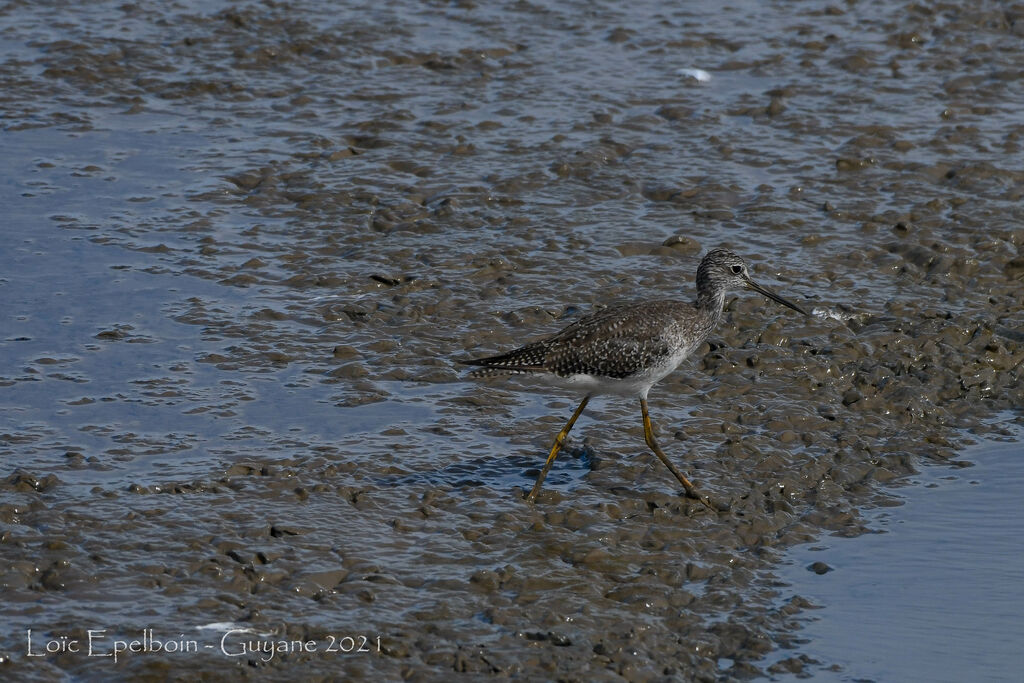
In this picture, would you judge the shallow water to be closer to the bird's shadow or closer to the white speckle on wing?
the bird's shadow

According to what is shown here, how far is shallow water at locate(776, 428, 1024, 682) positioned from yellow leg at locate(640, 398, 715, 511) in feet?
2.45

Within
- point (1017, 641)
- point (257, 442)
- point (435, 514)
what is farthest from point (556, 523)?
point (1017, 641)

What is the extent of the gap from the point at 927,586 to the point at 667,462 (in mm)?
1832

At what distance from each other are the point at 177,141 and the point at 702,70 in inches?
245

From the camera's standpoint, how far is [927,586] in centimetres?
869

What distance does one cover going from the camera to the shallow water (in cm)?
793

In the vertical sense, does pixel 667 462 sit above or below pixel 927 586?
above

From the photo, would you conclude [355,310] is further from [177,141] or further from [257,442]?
[177,141]

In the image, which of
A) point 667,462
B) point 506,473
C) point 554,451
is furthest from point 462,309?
point 667,462

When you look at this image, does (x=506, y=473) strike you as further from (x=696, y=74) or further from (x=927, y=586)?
(x=696, y=74)

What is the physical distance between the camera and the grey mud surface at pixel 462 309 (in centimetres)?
808

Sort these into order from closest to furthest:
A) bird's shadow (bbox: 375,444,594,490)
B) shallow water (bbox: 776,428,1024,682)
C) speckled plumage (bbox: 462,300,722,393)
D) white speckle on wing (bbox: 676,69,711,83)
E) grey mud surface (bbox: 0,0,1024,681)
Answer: shallow water (bbox: 776,428,1024,682) → grey mud surface (bbox: 0,0,1024,681) → speckled plumage (bbox: 462,300,722,393) → bird's shadow (bbox: 375,444,594,490) → white speckle on wing (bbox: 676,69,711,83)

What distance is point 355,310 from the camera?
1162 centimetres

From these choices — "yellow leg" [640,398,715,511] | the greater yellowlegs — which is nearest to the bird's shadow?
the greater yellowlegs
